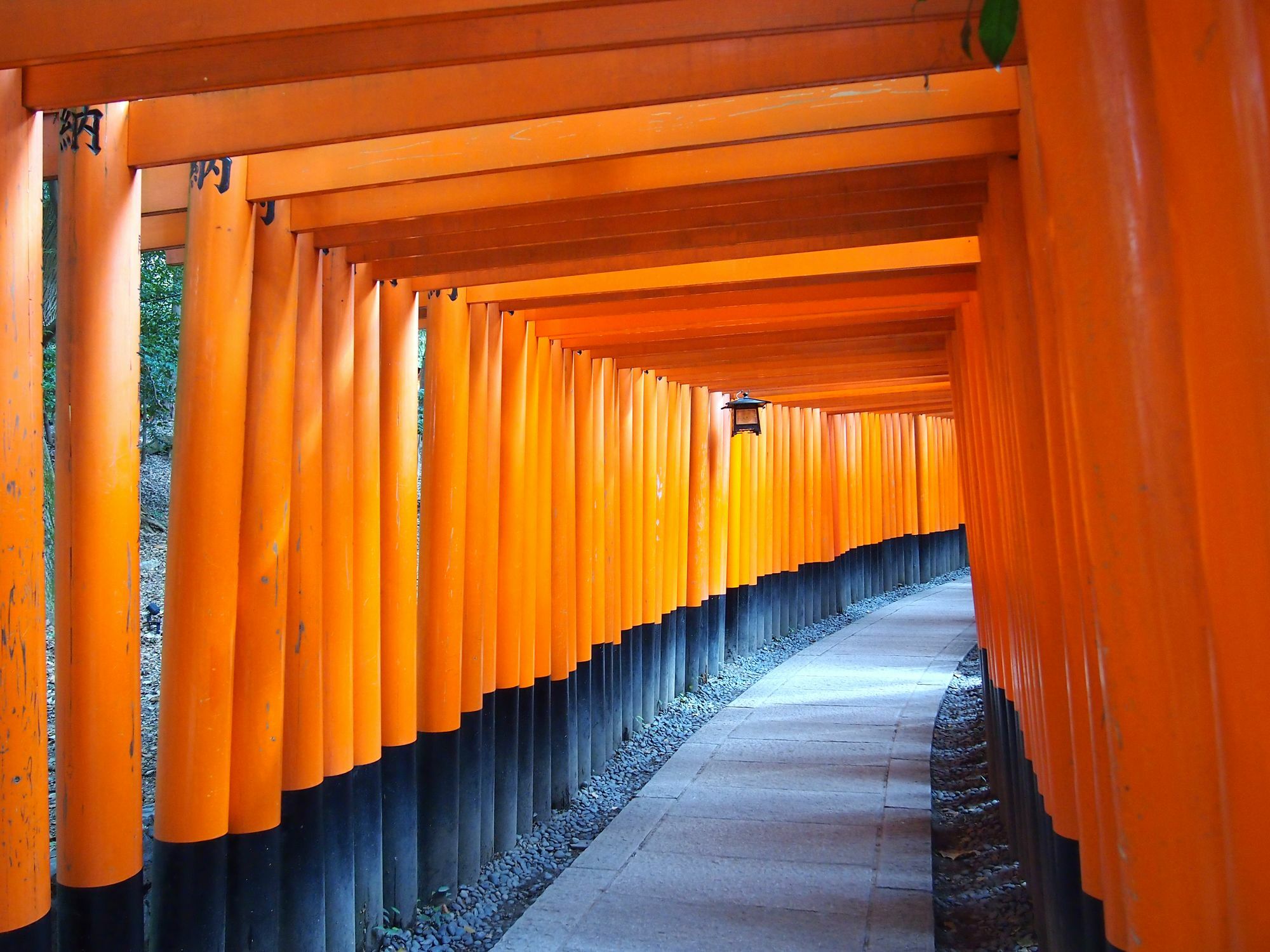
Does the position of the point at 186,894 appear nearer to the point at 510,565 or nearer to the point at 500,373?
the point at 510,565

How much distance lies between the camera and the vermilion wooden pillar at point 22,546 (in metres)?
2.57

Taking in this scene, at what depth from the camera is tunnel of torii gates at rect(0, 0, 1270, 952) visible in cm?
167

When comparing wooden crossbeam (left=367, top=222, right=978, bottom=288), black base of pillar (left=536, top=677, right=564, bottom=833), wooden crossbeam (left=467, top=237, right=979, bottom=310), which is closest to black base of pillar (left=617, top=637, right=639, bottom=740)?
black base of pillar (left=536, top=677, right=564, bottom=833)

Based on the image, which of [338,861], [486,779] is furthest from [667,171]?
[486,779]

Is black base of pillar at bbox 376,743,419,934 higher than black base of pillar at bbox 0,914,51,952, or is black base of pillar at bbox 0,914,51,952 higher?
black base of pillar at bbox 0,914,51,952

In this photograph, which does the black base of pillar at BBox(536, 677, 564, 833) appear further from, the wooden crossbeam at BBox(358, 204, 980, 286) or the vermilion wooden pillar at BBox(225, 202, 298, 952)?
the wooden crossbeam at BBox(358, 204, 980, 286)

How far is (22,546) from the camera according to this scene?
2.63 meters

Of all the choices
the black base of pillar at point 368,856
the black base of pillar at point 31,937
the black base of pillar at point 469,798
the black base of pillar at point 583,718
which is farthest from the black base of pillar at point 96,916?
the black base of pillar at point 583,718

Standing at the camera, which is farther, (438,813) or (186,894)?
(438,813)

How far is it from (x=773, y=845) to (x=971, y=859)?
1.11 m

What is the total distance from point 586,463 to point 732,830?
2.91 m

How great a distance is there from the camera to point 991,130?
11.9ft

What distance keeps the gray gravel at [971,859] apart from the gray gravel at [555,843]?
209cm

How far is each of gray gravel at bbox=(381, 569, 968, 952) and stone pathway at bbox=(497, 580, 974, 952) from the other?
253 millimetres
